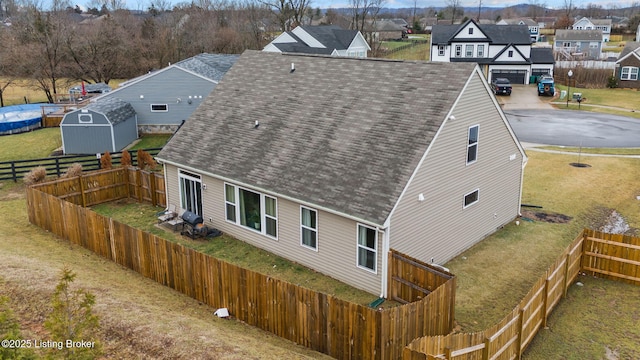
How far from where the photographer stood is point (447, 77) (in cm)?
1697

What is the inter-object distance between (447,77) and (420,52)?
76.9 meters

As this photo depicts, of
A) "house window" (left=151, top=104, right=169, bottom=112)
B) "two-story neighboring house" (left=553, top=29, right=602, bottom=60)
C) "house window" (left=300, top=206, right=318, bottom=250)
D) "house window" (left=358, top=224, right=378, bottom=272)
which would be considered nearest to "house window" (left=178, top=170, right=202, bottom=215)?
"house window" (left=300, top=206, right=318, bottom=250)

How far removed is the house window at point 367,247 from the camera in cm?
1491

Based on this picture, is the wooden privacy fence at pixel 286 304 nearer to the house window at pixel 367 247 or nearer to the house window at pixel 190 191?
the house window at pixel 367 247

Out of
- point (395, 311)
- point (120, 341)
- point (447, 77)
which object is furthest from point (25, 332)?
point (447, 77)

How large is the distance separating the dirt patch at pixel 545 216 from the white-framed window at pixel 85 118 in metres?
26.0

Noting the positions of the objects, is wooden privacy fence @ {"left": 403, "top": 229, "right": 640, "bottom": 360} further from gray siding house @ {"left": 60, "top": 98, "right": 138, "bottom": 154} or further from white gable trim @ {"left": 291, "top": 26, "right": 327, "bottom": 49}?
white gable trim @ {"left": 291, "top": 26, "right": 327, "bottom": 49}

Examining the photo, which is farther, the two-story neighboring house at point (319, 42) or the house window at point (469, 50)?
the house window at point (469, 50)

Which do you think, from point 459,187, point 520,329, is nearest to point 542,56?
point 459,187

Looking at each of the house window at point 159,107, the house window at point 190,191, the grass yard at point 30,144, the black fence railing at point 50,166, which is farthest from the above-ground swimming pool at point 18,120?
the house window at point 190,191

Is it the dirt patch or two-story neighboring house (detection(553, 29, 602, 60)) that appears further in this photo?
two-story neighboring house (detection(553, 29, 602, 60))

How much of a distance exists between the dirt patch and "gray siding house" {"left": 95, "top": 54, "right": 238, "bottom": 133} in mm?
22380

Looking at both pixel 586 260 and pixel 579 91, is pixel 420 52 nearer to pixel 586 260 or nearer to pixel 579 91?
pixel 579 91

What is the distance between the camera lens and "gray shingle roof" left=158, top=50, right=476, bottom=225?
15.6 metres
